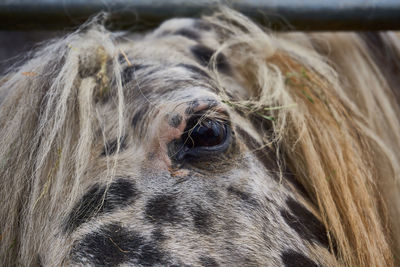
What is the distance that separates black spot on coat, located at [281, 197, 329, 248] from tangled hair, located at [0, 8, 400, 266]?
25 millimetres

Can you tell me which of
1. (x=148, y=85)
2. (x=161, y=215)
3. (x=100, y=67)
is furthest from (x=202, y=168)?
(x=100, y=67)

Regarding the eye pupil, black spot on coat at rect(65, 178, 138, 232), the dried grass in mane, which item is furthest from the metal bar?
black spot on coat at rect(65, 178, 138, 232)

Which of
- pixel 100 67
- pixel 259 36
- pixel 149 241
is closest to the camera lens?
pixel 149 241

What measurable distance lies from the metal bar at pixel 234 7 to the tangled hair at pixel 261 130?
6 cm

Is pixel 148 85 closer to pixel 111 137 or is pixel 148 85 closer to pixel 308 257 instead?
pixel 111 137

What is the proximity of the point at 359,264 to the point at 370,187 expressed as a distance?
22cm

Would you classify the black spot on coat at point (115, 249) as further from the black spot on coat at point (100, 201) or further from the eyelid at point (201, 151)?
the eyelid at point (201, 151)

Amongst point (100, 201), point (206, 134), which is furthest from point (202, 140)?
point (100, 201)

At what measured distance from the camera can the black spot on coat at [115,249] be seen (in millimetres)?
819

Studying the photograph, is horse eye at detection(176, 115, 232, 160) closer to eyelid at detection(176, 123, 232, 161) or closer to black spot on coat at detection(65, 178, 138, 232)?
eyelid at detection(176, 123, 232, 161)

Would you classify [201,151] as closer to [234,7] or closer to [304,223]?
[304,223]

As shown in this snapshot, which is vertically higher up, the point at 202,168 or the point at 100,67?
the point at 100,67

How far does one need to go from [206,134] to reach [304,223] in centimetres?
31

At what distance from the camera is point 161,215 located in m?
0.88
